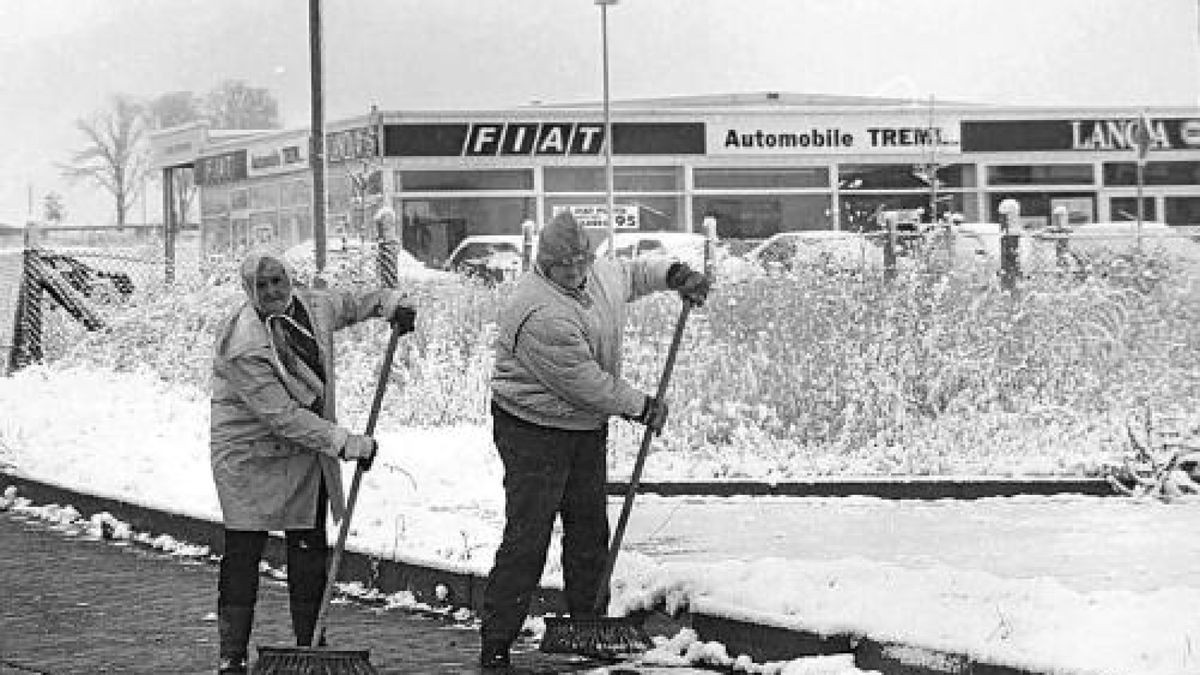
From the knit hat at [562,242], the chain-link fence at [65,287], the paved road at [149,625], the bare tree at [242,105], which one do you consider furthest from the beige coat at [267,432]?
the bare tree at [242,105]

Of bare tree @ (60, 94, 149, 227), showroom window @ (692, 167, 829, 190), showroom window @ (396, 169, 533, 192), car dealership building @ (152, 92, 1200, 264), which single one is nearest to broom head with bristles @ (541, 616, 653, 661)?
car dealership building @ (152, 92, 1200, 264)

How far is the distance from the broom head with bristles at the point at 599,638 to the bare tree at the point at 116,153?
9502 cm

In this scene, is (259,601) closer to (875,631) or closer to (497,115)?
(875,631)

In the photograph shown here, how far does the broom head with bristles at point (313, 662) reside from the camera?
741cm

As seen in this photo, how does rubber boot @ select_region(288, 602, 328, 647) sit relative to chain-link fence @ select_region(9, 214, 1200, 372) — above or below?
below

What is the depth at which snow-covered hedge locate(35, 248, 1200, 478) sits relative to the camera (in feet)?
49.1

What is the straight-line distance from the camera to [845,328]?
16.2 m

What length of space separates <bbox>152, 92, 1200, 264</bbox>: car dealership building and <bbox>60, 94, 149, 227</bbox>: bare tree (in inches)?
2249

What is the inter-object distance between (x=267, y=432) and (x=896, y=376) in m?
8.65

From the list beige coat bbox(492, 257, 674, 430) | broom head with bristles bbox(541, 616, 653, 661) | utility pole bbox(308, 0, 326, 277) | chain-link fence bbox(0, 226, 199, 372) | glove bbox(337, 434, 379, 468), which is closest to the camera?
glove bbox(337, 434, 379, 468)

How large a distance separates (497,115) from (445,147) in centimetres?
131

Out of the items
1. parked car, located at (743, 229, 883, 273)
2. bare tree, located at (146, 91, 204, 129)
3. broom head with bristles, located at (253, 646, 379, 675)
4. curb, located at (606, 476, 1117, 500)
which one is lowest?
broom head with bristles, located at (253, 646, 379, 675)

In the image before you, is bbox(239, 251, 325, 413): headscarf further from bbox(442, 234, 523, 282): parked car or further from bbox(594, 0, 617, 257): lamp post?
bbox(594, 0, 617, 257): lamp post

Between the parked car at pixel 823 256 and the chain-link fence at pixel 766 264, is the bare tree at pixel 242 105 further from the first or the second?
the parked car at pixel 823 256
